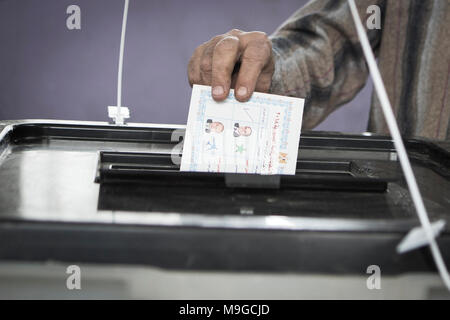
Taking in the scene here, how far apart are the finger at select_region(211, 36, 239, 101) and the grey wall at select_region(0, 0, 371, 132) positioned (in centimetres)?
201

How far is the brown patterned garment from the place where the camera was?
1524 mm

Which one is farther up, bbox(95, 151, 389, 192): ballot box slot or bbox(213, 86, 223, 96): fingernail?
bbox(213, 86, 223, 96): fingernail

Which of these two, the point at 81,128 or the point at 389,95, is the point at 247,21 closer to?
the point at 389,95

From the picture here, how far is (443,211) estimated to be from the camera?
0.72m

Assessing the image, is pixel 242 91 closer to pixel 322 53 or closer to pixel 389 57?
pixel 322 53

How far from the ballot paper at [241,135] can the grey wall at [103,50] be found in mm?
2066

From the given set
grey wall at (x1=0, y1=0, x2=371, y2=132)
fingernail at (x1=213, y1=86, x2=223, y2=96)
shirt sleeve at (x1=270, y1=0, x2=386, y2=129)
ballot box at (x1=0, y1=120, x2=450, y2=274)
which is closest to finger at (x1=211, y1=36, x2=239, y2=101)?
fingernail at (x1=213, y1=86, x2=223, y2=96)

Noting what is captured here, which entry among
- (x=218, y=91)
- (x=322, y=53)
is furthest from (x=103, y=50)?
(x=218, y=91)

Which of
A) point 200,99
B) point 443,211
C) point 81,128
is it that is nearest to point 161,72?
point 81,128

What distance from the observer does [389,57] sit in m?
1.64

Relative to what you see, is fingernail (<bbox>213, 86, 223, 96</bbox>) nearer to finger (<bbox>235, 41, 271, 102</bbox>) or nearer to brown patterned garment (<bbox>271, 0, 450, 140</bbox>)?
finger (<bbox>235, 41, 271, 102</bbox>)

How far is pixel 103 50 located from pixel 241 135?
2.14 metres

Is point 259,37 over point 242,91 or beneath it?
over

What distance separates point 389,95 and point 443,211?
1.02 m
